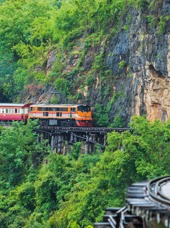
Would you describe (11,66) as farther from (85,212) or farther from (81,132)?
(85,212)

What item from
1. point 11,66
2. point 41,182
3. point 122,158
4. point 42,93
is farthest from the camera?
point 11,66

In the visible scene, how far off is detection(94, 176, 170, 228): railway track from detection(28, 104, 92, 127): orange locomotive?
120 feet

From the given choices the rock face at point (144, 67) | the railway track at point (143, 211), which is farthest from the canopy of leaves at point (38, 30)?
the railway track at point (143, 211)

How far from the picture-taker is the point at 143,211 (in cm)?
1009

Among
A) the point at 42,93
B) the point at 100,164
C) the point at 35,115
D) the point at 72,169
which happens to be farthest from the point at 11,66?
the point at 100,164

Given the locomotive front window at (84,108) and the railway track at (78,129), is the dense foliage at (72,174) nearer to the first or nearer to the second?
the railway track at (78,129)

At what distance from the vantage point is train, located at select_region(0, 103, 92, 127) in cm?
4881

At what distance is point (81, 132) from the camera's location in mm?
46562

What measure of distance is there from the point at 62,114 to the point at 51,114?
1028mm

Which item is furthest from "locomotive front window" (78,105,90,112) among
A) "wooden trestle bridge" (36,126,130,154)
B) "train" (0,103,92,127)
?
"wooden trestle bridge" (36,126,130,154)

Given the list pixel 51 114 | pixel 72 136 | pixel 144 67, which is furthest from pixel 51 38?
pixel 144 67

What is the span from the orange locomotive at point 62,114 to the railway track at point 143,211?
120 ft

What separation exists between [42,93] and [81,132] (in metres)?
10.9

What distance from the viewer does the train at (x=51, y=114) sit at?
48812 millimetres
